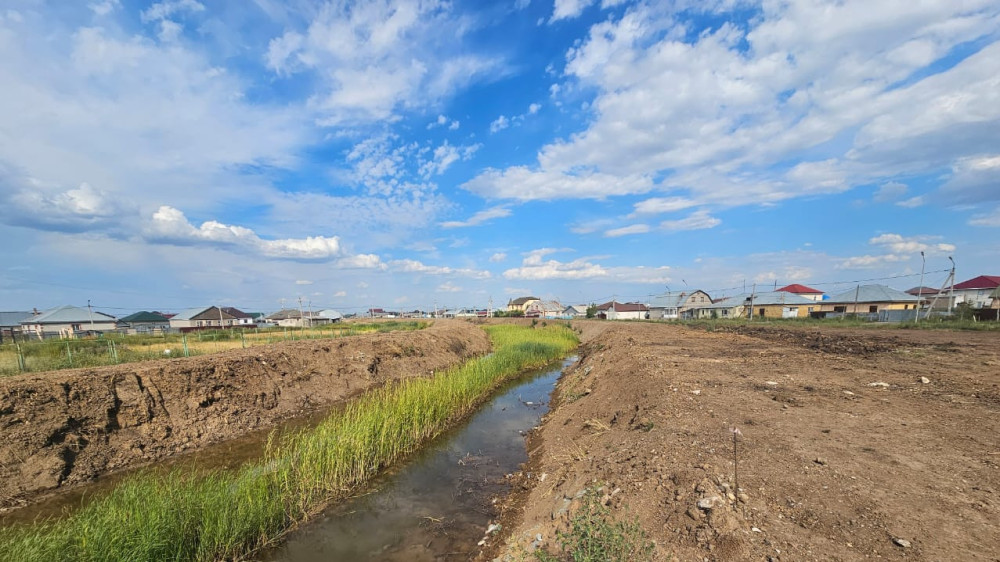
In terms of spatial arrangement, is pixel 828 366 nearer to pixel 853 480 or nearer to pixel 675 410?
pixel 675 410

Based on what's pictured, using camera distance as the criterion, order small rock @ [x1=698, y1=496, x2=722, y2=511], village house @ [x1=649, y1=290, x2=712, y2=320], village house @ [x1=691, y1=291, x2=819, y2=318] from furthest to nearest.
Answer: village house @ [x1=649, y1=290, x2=712, y2=320] → village house @ [x1=691, y1=291, x2=819, y2=318] → small rock @ [x1=698, y1=496, x2=722, y2=511]

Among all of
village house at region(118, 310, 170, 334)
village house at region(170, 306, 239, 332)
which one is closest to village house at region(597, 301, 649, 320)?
village house at region(170, 306, 239, 332)

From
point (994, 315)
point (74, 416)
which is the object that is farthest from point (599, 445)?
point (994, 315)

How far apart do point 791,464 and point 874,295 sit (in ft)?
202

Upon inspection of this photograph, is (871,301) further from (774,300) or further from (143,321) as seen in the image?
(143,321)

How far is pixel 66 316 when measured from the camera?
48.1 metres

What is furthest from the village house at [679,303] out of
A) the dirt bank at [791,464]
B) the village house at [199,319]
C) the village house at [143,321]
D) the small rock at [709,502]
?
the village house at [143,321]

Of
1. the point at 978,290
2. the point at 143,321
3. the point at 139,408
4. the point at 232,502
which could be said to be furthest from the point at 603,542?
the point at 143,321

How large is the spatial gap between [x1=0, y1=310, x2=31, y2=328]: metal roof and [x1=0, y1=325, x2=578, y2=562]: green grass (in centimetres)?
6679

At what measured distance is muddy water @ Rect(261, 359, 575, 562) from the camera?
229 inches

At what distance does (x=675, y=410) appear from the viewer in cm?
730

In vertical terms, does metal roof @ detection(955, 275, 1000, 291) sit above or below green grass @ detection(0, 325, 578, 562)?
above

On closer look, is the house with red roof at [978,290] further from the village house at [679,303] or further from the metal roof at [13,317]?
the metal roof at [13,317]

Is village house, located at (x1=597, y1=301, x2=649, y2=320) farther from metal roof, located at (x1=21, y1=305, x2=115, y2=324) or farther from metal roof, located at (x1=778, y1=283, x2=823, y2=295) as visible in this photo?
metal roof, located at (x1=21, y1=305, x2=115, y2=324)
